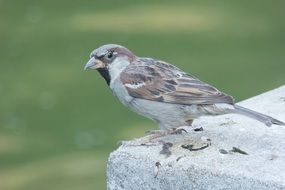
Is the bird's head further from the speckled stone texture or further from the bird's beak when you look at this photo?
the speckled stone texture

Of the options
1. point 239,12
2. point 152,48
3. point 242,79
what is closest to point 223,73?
point 242,79

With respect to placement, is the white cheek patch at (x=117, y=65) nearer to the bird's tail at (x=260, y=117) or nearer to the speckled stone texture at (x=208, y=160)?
the speckled stone texture at (x=208, y=160)

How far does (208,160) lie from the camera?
4145 mm

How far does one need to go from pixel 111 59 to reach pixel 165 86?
0.32m

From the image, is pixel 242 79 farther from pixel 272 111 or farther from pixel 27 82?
pixel 272 111

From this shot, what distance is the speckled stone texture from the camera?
3982 mm

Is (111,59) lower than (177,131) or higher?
higher

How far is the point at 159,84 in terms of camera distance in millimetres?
4668

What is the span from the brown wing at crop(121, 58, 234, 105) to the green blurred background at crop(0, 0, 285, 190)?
9.53 ft

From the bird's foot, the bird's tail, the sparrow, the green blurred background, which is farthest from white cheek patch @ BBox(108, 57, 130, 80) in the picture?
the green blurred background

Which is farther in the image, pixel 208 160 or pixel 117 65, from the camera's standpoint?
pixel 117 65

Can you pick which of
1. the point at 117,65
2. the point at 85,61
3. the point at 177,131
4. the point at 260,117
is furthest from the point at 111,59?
the point at 85,61

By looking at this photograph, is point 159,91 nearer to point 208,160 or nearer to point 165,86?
point 165,86

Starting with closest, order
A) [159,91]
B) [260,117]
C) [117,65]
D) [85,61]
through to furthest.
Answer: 1. [260,117]
2. [159,91]
3. [117,65]
4. [85,61]
